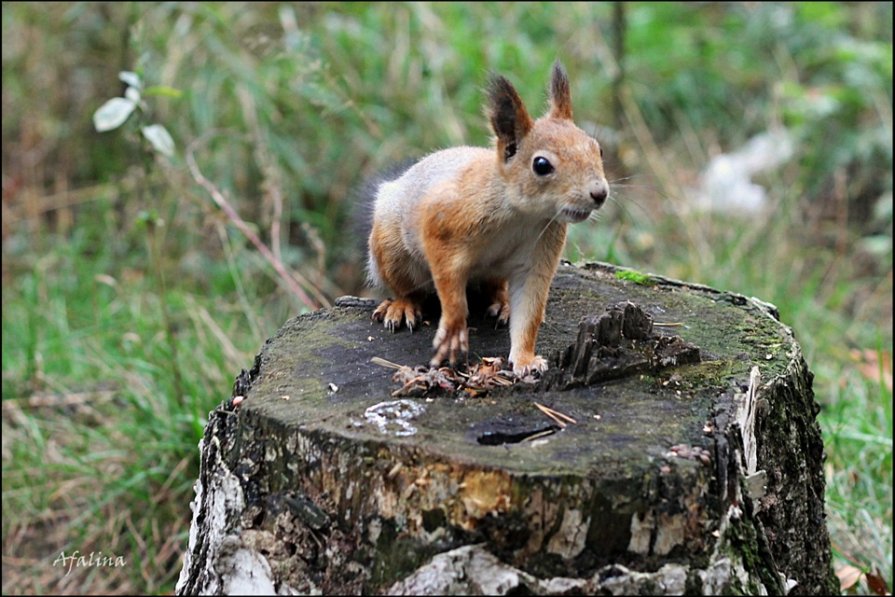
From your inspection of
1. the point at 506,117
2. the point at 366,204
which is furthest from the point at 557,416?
the point at 366,204

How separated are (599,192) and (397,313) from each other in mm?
717

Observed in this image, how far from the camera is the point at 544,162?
2.46 metres

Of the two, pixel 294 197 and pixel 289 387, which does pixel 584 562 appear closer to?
pixel 289 387

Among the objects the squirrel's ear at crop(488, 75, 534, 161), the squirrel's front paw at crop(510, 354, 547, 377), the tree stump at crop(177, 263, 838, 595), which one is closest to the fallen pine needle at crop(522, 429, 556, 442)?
the tree stump at crop(177, 263, 838, 595)

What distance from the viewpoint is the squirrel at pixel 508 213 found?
8.05 ft

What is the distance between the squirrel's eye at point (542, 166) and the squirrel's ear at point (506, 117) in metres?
0.10

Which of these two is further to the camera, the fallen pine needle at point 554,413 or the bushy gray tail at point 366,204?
the bushy gray tail at point 366,204

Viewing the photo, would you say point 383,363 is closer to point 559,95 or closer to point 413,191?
point 413,191

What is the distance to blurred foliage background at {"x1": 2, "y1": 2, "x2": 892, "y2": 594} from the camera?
3.79m

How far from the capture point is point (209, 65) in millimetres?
6039

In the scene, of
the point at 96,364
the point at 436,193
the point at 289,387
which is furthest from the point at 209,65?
the point at 289,387

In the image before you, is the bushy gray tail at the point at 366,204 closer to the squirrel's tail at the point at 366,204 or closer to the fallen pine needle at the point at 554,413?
the squirrel's tail at the point at 366,204

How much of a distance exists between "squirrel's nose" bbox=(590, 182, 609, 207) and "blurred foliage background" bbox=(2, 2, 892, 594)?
1.31 meters

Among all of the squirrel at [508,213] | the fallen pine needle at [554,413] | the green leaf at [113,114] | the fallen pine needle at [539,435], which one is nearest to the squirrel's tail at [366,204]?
the squirrel at [508,213]
